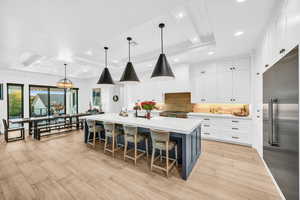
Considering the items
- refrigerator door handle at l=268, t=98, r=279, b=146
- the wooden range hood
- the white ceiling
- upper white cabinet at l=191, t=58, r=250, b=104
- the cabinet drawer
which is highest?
the white ceiling

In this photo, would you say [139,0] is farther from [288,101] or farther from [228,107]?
[228,107]

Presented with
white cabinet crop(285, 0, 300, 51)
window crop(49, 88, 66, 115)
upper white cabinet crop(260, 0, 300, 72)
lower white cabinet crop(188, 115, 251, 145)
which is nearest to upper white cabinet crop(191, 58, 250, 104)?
lower white cabinet crop(188, 115, 251, 145)

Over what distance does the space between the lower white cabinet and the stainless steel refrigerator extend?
5.46ft

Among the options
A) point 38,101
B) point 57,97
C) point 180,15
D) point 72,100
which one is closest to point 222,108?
point 180,15

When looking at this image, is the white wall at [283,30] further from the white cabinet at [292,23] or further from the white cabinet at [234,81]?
the white cabinet at [234,81]

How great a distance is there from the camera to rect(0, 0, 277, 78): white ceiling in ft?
5.98

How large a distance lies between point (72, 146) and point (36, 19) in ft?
10.6

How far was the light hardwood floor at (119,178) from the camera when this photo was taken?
1.92 m

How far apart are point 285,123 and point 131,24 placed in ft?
8.91

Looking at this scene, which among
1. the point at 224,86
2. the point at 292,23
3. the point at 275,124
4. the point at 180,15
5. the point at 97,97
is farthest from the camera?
the point at 97,97

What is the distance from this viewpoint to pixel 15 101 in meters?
5.82

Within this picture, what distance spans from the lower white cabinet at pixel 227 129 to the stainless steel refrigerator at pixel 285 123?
5.46 feet

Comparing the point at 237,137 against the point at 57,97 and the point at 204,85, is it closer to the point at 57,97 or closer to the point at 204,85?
the point at 204,85

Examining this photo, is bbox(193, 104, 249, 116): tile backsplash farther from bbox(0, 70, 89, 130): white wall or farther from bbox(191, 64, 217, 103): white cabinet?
bbox(0, 70, 89, 130): white wall
